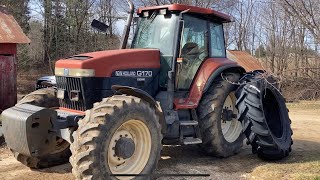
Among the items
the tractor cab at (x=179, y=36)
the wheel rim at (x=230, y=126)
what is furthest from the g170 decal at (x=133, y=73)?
the wheel rim at (x=230, y=126)

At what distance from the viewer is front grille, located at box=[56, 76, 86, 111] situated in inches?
214

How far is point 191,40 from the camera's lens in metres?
6.55

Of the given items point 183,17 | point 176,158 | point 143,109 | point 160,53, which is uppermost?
point 183,17

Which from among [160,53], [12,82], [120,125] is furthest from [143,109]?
[12,82]

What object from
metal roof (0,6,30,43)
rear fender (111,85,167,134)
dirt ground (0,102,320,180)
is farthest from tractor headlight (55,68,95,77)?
metal roof (0,6,30,43)

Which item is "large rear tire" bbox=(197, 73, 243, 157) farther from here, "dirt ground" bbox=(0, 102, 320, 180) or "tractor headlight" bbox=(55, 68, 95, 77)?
"tractor headlight" bbox=(55, 68, 95, 77)

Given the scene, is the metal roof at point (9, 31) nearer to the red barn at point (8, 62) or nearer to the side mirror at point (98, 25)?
the red barn at point (8, 62)

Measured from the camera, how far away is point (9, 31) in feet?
41.8

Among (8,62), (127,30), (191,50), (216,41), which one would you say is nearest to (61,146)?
(127,30)

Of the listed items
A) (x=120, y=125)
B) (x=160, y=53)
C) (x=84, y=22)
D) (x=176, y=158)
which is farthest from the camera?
(x=84, y=22)

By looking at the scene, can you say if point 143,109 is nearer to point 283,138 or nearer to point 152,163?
point 152,163

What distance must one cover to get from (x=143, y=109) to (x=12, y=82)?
29.1ft

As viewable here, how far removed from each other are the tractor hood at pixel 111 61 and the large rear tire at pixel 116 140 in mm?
645

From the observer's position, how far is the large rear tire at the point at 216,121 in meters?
6.41
